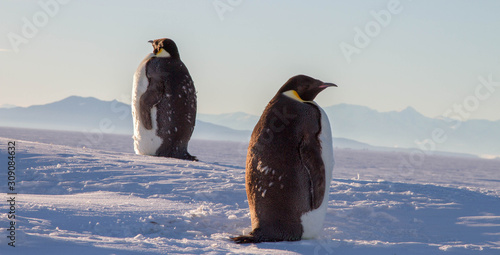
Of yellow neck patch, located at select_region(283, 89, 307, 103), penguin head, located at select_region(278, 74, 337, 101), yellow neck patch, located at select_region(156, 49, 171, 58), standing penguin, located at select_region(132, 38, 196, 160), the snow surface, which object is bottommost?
the snow surface

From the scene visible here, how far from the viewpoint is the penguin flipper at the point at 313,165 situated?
4688mm

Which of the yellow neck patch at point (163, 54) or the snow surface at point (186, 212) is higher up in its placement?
the yellow neck patch at point (163, 54)

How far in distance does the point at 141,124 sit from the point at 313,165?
5.48 metres

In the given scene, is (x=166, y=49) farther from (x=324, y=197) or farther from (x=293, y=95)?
(x=324, y=197)

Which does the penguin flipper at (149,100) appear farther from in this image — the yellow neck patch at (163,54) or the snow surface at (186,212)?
the snow surface at (186,212)

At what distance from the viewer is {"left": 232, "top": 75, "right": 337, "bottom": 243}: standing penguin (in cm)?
471

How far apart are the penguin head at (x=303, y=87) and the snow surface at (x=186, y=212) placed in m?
1.34

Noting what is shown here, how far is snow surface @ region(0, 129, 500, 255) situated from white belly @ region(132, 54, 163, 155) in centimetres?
80

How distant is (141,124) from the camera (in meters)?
9.55

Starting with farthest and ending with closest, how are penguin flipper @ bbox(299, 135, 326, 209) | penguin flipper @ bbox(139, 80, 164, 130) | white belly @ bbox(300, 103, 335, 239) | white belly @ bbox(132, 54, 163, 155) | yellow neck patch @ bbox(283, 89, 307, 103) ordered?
white belly @ bbox(132, 54, 163, 155) → penguin flipper @ bbox(139, 80, 164, 130) → yellow neck patch @ bbox(283, 89, 307, 103) → white belly @ bbox(300, 103, 335, 239) → penguin flipper @ bbox(299, 135, 326, 209)

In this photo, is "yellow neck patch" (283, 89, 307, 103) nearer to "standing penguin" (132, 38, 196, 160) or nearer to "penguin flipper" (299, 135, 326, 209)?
"penguin flipper" (299, 135, 326, 209)

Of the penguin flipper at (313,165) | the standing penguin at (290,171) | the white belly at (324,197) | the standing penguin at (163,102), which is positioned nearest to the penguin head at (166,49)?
the standing penguin at (163,102)

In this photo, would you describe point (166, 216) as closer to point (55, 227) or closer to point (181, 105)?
point (55, 227)

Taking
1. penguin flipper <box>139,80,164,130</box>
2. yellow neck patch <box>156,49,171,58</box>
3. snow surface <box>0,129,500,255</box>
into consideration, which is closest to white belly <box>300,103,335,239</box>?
snow surface <box>0,129,500,255</box>
